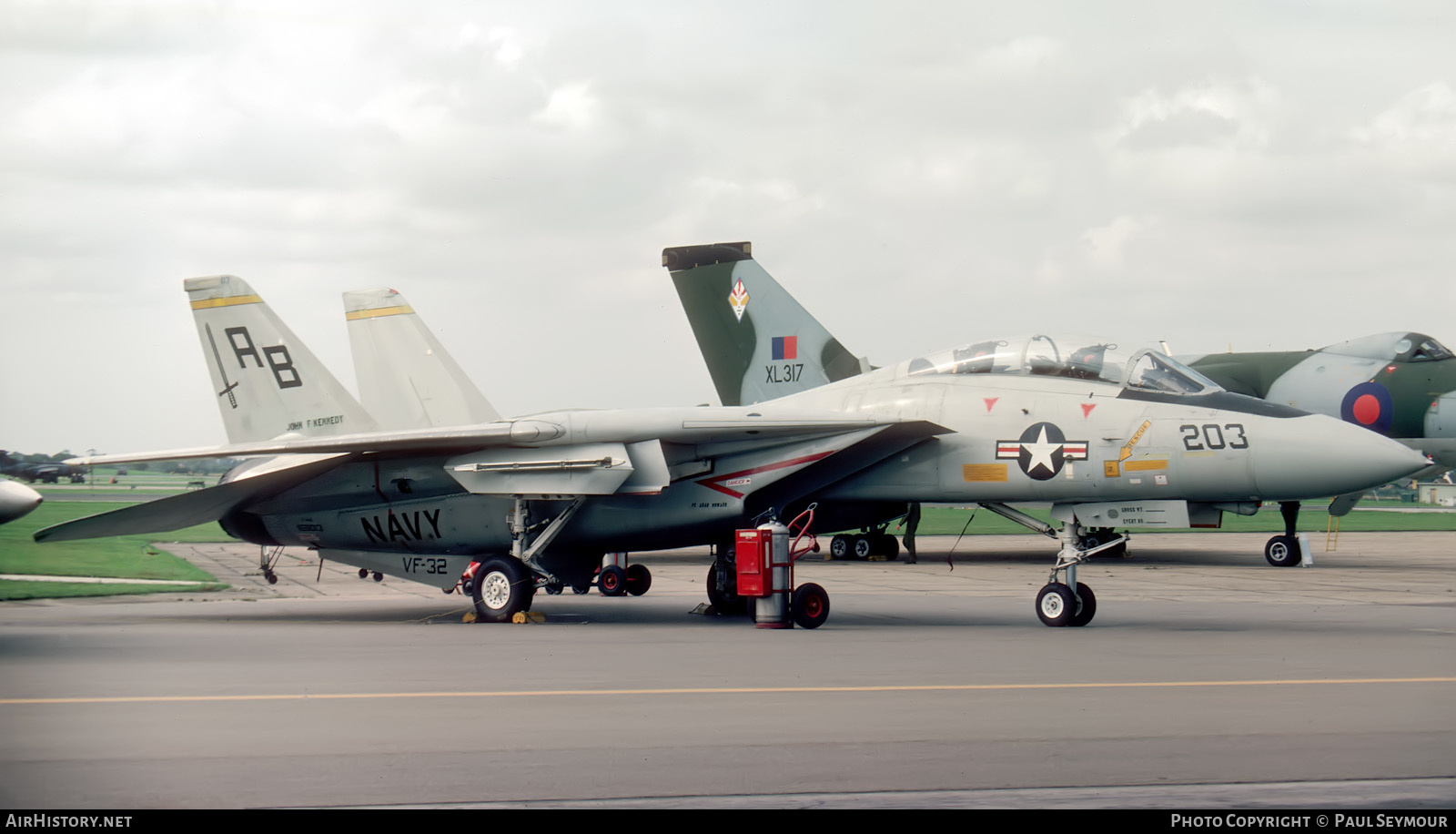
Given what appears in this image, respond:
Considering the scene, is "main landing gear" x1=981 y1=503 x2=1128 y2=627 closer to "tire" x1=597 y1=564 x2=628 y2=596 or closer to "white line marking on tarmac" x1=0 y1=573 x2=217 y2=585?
"tire" x1=597 y1=564 x2=628 y2=596

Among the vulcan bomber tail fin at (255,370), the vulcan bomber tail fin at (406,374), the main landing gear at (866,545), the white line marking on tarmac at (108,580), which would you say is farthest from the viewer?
the main landing gear at (866,545)

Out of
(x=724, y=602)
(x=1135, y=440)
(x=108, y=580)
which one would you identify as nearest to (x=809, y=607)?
(x=724, y=602)

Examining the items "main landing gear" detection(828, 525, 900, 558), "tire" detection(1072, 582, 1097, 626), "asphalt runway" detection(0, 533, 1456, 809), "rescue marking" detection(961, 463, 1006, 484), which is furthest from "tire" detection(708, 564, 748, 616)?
"main landing gear" detection(828, 525, 900, 558)

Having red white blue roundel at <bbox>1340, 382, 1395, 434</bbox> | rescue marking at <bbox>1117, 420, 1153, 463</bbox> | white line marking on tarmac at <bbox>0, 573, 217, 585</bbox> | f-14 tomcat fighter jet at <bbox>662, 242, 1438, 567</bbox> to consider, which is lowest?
white line marking on tarmac at <bbox>0, 573, 217, 585</bbox>

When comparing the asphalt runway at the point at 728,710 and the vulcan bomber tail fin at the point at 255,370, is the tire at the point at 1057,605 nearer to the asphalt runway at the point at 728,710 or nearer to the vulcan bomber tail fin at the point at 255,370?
the asphalt runway at the point at 728,710

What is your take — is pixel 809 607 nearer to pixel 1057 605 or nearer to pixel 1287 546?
pixel 1057 605

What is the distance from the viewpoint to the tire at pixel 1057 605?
11.8 metres

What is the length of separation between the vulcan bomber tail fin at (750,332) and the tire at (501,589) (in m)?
9.96

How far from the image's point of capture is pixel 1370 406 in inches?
907

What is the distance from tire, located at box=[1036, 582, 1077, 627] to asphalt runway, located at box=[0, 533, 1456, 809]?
0.61 feet

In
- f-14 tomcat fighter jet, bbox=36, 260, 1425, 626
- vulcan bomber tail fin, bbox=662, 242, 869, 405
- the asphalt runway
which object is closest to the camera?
the asphalt runway

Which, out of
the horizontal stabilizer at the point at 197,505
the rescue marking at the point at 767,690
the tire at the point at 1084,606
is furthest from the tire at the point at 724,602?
the rescue marking at the point at 767,690

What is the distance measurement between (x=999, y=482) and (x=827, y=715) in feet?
19.8

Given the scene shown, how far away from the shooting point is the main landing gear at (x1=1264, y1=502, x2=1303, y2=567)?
22.9 meters
